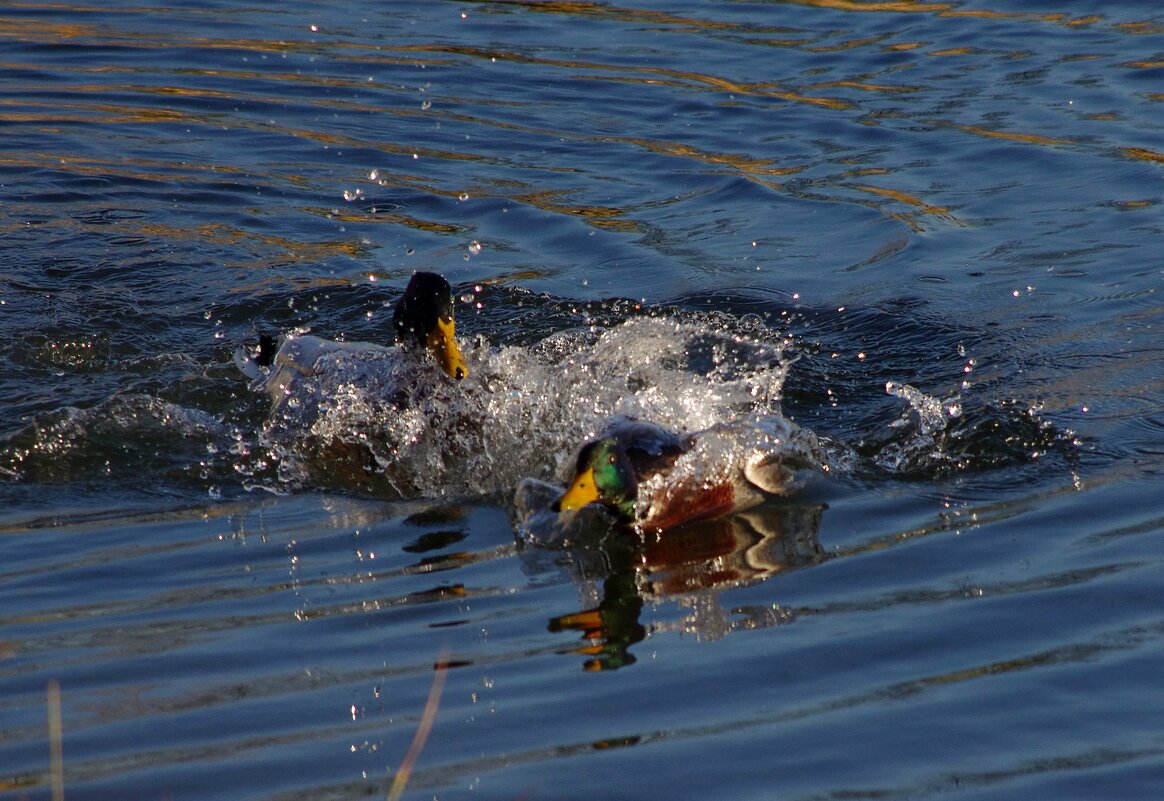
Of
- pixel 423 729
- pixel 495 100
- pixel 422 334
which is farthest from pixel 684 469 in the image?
pixel 495 100

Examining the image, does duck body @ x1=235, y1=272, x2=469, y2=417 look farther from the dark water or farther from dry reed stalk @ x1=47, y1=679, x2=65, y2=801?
dry reed stalk @ x1=47, y1=679, x2=65, y2=801

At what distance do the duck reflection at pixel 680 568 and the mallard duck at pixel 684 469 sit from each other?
0.06 m

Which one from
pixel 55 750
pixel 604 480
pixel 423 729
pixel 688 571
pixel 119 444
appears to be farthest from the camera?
pixel 119 444

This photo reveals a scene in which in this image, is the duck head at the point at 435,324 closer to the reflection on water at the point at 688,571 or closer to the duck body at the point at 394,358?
the duck body at the point at 394,358

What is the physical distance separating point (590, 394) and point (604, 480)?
1171mm

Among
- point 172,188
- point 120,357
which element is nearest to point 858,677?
point 120,357

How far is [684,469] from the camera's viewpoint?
5289mm

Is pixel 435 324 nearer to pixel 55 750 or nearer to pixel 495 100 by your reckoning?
pixel 55 750

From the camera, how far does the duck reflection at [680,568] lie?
13.8 ft

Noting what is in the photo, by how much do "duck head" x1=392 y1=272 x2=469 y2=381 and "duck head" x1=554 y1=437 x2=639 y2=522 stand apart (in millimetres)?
1367

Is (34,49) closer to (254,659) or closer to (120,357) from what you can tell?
(120,357)

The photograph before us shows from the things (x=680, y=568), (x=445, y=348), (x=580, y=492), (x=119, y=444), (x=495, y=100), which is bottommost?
(x=680, y=568)

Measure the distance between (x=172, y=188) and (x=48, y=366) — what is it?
309 cm

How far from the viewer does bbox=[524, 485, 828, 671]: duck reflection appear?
4203 mm
